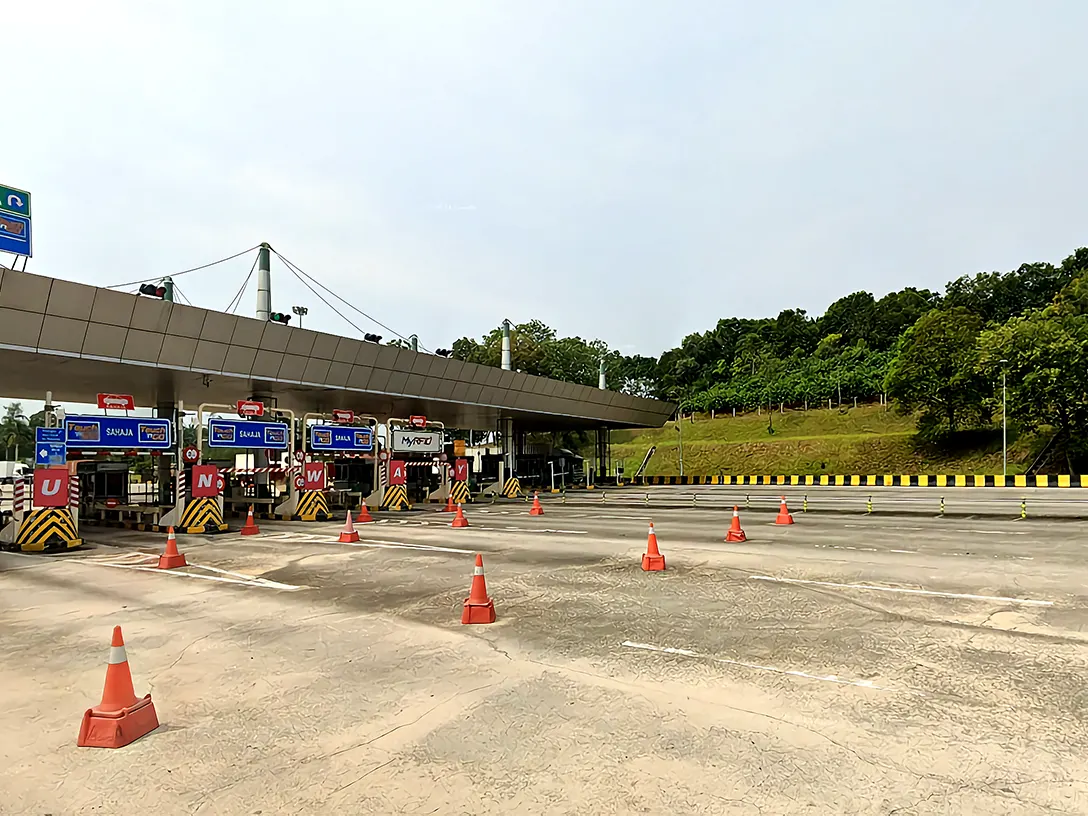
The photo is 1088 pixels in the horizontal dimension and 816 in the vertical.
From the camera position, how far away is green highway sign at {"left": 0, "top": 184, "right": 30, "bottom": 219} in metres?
15.1

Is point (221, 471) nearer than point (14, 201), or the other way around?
point (14, 201)

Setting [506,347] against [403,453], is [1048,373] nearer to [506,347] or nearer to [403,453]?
[506,347]

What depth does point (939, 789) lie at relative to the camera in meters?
3.71

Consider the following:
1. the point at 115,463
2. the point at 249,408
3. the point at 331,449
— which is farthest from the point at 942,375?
the point at 115,463

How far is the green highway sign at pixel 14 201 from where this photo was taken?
15148 millimetres

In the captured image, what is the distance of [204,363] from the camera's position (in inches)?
791

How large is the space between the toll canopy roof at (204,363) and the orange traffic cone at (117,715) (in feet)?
46.4

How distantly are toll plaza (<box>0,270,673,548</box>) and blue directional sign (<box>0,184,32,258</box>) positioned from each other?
65 centimetres

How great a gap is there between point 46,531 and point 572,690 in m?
16.1

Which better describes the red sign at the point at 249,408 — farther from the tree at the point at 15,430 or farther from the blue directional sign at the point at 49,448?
the tree at the point at 15,430

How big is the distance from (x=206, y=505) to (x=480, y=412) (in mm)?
17540

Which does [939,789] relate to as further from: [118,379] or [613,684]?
[118,379]

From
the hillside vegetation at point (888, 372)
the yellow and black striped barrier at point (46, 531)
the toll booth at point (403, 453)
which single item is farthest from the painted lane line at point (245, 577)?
the hillside vegetation at point (888, 372)

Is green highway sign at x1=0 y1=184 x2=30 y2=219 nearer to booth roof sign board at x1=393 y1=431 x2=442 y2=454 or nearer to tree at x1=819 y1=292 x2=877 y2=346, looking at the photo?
booth roof sign board at x1=393 y1=431 x2=442 y2=454
